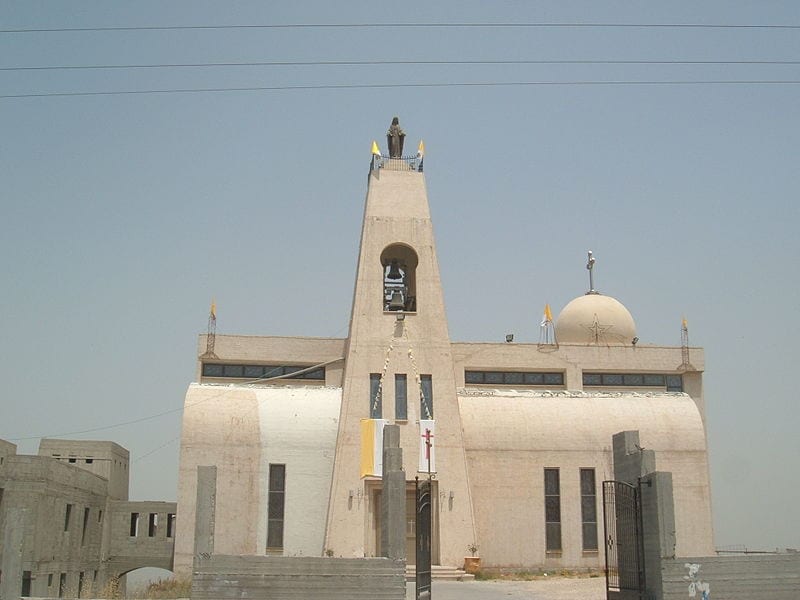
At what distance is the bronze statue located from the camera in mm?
35500

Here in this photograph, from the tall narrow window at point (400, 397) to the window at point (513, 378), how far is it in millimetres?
7266

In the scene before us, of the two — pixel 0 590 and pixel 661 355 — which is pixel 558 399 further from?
pixel 0 590

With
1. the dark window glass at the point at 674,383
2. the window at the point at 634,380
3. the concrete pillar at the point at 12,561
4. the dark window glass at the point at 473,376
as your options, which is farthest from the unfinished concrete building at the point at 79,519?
the dark window glass at the point at 674,383

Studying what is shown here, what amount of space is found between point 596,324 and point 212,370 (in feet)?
55.0

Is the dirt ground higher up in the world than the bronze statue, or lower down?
lower down

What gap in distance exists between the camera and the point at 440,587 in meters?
27.0

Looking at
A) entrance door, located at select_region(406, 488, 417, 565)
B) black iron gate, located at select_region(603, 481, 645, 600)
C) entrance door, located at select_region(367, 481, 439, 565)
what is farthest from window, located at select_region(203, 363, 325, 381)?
black iron gate, located at select_region(603, 481, 645, 600)

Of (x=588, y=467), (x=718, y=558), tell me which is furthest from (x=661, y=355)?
(x=718, y=558)

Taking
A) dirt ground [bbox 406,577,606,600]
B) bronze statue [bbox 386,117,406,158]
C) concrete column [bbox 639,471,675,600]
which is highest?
bronze statue [bbox 386,117,406,158]

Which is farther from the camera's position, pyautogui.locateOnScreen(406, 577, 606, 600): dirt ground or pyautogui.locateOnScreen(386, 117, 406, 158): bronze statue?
pyautogui.locateOnScreen(386, 117, 406, 158): bronze statue

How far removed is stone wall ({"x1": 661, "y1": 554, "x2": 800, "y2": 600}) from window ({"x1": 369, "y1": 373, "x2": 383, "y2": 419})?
14.5 metres

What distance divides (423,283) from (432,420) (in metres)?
4.81

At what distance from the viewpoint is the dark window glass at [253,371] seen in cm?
3881

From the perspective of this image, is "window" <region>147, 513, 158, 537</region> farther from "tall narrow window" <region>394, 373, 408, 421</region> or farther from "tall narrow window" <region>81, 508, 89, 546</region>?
"tall narrow window" <region>394, 373, 408, 421</region>
